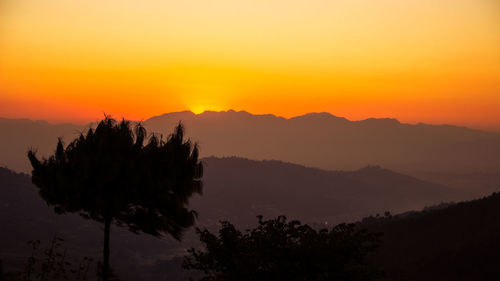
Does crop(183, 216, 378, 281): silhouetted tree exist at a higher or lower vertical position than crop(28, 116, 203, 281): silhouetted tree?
lower

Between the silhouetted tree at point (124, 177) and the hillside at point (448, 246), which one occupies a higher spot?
the silhouetted tree at point (124, 177)

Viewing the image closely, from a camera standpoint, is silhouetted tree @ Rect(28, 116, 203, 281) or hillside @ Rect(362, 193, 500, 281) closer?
silhouetted tree @ Rect(28, 116, 203, 281)

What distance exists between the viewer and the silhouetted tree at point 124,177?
22.0 meters

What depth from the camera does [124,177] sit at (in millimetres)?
22000

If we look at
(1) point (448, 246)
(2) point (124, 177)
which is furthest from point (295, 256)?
(1) point (448, 246)

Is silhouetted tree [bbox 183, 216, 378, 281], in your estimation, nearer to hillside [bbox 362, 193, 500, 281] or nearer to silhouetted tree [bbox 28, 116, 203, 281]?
silhouetted tree [bbox 28, 116, 203, 281]

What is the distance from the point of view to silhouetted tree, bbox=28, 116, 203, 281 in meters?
22.0

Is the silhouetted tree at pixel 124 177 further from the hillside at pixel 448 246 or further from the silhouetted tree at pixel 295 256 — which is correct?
the hillside at pixel 448 246

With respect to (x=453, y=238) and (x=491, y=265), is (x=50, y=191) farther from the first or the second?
(x=453, y=238)

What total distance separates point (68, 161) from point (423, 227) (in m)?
83.4

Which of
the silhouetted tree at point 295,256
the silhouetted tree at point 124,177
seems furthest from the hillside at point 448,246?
the silhouetted tree at point 124,177

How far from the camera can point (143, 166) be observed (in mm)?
22281

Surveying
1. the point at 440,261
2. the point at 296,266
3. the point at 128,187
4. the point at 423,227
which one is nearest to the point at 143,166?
the point at 128,187

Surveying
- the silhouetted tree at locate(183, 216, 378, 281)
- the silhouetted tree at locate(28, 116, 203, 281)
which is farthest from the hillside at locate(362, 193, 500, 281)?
the silhouetted tree at locate(28, 116, 203, 281)
